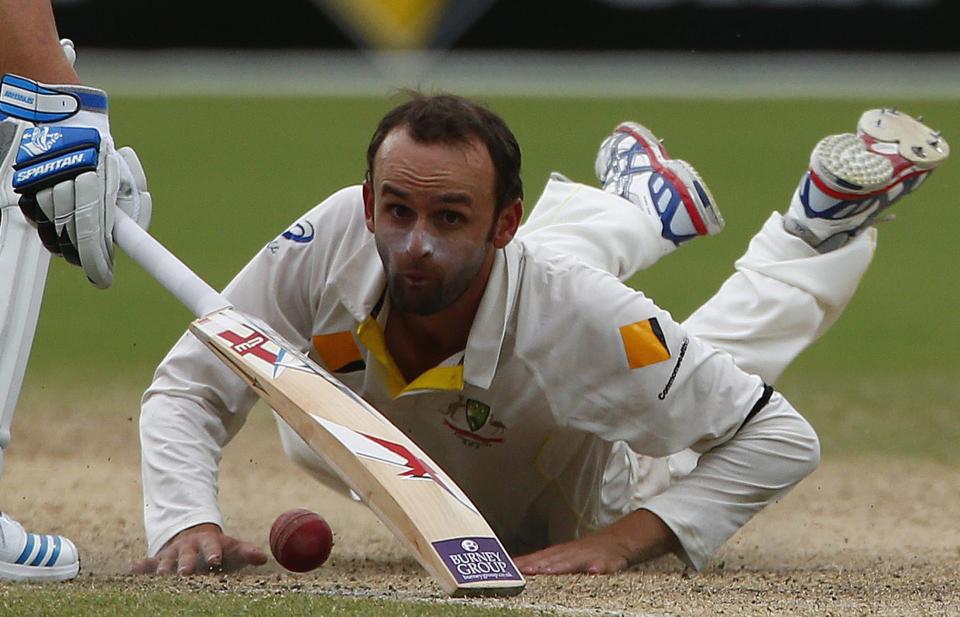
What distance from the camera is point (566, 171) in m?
10.5

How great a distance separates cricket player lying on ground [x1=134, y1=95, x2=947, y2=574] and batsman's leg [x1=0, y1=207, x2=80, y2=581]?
0.23 meters

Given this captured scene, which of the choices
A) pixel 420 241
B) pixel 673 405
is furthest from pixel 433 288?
pixel 673 405

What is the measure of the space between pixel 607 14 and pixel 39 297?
11003 millimetres

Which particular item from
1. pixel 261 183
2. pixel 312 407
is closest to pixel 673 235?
pixel 312 407

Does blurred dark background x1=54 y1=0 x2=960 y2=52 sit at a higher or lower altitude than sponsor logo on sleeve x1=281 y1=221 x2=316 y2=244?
higher

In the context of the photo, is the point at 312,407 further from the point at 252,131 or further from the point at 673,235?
the point at 252,131

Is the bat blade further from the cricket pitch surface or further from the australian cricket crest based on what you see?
the australian cricket crest

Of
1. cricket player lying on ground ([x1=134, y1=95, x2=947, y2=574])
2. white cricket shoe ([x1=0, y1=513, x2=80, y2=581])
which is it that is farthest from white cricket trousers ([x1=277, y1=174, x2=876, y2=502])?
white cricket shoe ([x1=0, y1=513, x2=80, y2=581])

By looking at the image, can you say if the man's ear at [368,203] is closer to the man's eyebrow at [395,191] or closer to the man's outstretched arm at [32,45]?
the man's eyebrow at [395,191]

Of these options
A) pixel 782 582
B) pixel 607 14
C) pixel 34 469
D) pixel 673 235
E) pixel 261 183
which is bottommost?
pixel 782 582

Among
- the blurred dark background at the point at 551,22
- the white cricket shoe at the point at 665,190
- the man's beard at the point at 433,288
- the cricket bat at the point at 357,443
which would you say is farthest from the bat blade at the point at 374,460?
the blurred dark background at the point at 551,22

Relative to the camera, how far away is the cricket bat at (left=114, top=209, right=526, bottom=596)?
2.71m

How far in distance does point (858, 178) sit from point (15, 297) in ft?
7.02

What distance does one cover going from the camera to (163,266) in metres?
3.12
